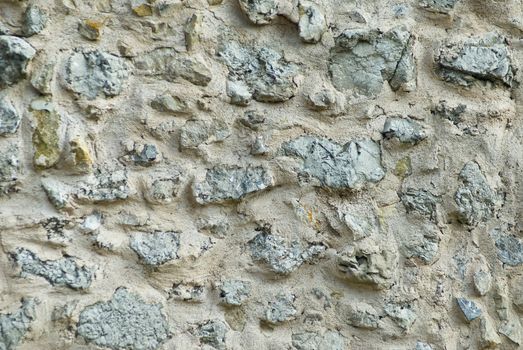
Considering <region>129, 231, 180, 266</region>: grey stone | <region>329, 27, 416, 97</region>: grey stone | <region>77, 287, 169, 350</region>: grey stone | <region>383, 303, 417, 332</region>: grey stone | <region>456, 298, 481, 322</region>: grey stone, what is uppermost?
<region>329, 27, 416, 97</region>: grey stone

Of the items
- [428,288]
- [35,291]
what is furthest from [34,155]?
[428,288]

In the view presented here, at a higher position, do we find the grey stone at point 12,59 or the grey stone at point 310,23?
the grey stone at point 310,23

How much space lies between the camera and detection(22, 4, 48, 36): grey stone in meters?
1.50

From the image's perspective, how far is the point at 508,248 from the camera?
175cm

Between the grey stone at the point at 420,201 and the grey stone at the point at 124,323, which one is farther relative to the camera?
the grey stone at the point at 420,201

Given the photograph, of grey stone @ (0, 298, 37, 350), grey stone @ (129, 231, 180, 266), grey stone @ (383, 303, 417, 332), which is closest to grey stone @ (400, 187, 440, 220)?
grey stone @ (383, 303, 417, 332)

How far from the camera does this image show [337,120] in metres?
1.70

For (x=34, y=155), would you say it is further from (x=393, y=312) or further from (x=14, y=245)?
(x=393, y=312)

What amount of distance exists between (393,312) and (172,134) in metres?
0.68

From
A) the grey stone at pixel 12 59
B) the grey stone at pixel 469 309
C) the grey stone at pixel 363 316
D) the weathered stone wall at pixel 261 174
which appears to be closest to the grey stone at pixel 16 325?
the weathered stone wall at pixel 261 174

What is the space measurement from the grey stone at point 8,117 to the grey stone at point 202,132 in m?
0.36

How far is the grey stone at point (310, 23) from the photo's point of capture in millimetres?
1688

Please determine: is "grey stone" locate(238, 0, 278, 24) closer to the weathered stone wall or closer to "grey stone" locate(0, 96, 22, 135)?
the weathered stone wall

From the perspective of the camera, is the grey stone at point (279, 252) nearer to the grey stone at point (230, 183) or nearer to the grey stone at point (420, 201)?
the grey stone at point (230, 183)
